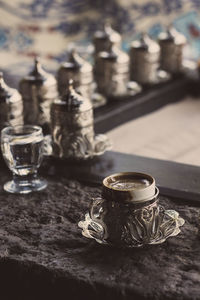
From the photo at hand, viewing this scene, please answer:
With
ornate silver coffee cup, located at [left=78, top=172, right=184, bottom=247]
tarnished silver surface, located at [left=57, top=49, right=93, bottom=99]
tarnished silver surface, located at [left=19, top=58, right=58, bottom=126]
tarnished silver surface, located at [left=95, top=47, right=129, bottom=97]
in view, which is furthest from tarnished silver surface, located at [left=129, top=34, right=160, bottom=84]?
ornate silver coffee cup, located at [left=78, top=172, right=184, bottom=247]

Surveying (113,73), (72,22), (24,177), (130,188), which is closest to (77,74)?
(113,73)

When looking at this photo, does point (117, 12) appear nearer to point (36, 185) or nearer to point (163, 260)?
point (36, 185)

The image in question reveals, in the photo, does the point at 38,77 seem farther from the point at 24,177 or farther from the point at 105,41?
the point at 105,41

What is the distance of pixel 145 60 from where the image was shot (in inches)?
88.1

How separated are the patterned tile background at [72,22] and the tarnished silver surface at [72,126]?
189cm

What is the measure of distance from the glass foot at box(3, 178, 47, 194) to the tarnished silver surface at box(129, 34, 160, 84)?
1024 mm

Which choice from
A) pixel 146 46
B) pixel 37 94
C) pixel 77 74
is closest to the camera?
pixel 37 94

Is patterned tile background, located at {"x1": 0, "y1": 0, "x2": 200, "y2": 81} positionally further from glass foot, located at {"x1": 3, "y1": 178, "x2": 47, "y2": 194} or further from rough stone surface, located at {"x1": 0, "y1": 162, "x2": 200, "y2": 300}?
rough stone surface, located at {"x1": 0, "y1": 162, "x2": 200, "y2": 300}

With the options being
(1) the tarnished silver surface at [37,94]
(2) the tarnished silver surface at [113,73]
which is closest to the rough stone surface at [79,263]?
(1) the tarnished silver surface at [37,94]

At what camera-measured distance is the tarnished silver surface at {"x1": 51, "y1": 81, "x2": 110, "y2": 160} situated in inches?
55.3

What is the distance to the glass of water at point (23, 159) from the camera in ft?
4.21

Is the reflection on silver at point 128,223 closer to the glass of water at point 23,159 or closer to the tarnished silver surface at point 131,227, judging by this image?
the tarnished silver surface at point 131,227

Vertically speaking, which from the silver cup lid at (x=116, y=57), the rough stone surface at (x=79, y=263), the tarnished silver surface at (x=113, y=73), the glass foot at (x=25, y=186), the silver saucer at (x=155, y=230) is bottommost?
the rough stone surface at (x=79, y=263)

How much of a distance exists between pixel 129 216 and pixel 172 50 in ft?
5.00
